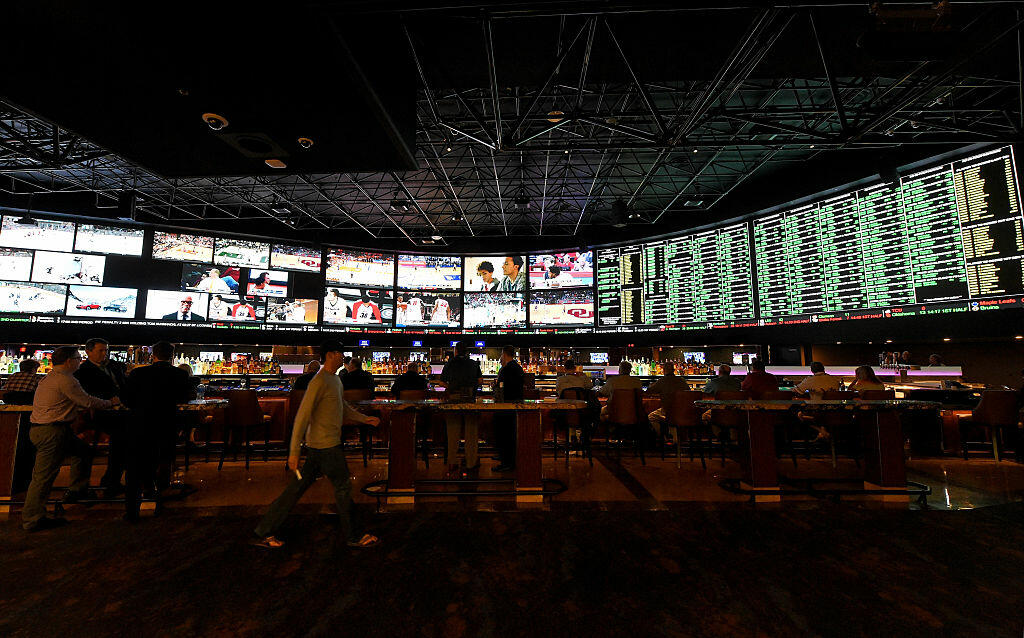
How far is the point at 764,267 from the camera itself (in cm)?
1022

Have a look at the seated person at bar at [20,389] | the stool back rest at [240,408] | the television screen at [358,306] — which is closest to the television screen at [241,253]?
the television screen at [358,306]

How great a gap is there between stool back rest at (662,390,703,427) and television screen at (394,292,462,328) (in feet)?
28.1

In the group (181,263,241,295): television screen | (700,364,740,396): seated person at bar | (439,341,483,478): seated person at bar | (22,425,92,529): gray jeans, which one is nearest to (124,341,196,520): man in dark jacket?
(22,425,92,529): gray jeans

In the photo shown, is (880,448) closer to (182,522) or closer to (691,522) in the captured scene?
(691,522)

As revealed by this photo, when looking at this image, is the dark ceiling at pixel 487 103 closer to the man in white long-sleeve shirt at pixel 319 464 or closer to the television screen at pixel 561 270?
the television screen at pixel 561 270

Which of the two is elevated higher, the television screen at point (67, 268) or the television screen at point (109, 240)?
the television screen at point (109, 240)

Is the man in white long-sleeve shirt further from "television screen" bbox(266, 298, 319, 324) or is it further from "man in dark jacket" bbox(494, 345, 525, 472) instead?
"television screen" bbox(266, 298, 319, 324)

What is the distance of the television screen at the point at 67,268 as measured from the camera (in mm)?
10445

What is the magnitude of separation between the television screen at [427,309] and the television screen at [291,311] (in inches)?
91.5

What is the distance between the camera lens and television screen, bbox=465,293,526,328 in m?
13.6

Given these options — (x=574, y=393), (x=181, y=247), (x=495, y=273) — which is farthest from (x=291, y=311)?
(x=574, y=393)

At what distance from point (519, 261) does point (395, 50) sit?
10020 mm

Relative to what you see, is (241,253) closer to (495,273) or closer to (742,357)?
(495,273)

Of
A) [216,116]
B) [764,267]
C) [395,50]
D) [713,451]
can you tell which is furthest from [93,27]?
[764,267]
